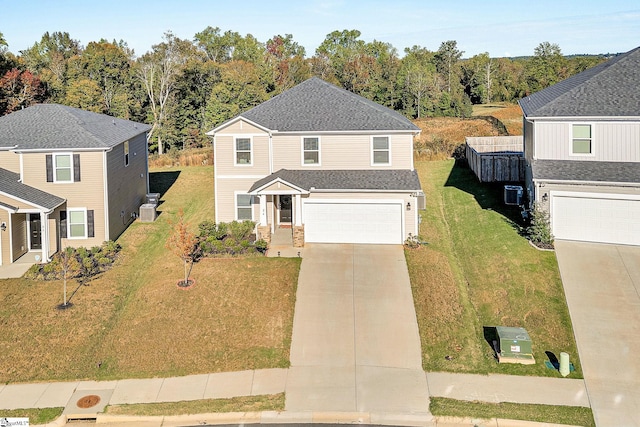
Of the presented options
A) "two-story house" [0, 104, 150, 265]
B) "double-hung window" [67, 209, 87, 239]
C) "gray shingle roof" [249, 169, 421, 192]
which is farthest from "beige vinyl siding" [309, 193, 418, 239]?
"double-hung window" [67, 209, 87, 239]

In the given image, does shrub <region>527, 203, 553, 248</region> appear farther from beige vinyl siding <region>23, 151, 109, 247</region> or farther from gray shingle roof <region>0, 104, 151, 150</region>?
gray shingle roof <region>0, 104, 151, 150</region>

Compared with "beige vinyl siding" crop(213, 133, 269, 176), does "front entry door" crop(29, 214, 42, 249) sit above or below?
below

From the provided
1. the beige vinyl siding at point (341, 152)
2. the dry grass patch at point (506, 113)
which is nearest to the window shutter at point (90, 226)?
the beige vinyl siding at point (341, 152)

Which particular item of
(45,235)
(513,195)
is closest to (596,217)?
(513,195)

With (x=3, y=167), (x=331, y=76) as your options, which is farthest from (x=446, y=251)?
(x=331, y=76)

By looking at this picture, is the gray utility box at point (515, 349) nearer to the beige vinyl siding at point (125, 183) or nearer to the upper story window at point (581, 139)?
the upper story window at point (581, 139)

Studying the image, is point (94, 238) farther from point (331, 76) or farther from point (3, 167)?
point (331, 76)
